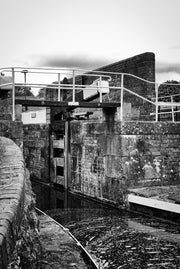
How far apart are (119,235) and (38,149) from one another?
9495 mm

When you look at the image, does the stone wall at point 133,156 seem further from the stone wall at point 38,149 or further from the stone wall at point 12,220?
the stone wall at point 12,220

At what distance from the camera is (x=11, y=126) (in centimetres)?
877

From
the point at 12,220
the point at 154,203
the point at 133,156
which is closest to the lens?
the point at 12,220

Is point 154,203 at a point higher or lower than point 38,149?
lower

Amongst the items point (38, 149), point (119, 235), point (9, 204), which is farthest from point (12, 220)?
point (38, 149)

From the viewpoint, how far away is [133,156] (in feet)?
32.6

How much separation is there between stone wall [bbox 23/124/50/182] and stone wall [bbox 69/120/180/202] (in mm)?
4462

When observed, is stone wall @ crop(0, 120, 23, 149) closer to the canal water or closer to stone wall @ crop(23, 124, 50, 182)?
the canal water

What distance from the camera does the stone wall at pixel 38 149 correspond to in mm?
15321

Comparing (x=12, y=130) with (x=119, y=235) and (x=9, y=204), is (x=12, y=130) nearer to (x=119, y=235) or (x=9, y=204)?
(x=119, y=235)

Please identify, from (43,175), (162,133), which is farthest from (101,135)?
(43,175)

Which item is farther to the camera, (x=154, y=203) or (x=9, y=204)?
(x=154, y=203)

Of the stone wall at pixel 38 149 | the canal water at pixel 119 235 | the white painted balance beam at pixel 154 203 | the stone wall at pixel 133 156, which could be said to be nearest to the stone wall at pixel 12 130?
the canal water at pixel 119 235

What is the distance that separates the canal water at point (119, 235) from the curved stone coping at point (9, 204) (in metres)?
3.23
